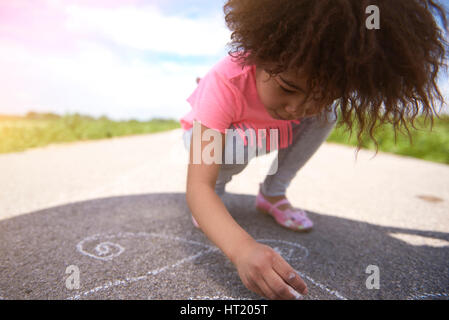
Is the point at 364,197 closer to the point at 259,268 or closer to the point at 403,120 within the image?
the point at 403,120

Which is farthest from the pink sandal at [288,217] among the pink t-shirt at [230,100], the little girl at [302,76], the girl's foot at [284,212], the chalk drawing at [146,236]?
the little girl at [302,76]

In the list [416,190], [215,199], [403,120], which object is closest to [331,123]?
[403,120]

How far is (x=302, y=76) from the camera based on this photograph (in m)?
0.88

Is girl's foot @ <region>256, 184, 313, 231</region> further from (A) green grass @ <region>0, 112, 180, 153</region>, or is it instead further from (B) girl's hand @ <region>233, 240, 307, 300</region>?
(A) green grass @ <region>0, 112, 180, 153</region>

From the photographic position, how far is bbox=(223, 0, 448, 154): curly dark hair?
31.6 inches

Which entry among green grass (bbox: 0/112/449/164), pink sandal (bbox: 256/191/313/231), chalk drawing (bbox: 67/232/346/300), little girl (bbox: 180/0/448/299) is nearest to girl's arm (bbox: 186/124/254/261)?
little girl (bbox: 180/0/448/299)

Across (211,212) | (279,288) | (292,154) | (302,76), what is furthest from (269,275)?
(292,154)

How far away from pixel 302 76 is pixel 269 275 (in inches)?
21.0

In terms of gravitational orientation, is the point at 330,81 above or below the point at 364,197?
above

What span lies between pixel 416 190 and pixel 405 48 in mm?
2296

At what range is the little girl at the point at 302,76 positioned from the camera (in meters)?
0.79

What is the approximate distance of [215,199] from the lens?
0.95 m

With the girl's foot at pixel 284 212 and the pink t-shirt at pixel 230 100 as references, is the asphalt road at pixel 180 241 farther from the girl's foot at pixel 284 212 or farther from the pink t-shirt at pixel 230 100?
the pink t-shirt at pixel 230 100

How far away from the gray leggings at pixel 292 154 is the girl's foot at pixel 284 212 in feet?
0.12
